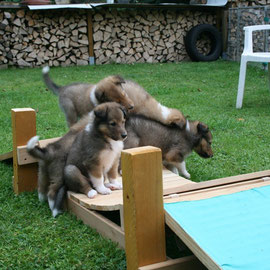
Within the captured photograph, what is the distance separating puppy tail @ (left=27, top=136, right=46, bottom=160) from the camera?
12.6 feet

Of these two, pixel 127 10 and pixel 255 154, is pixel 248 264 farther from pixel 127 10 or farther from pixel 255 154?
pixel 127 10

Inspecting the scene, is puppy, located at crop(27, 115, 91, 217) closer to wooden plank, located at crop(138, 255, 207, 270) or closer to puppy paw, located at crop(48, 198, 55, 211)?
puppy paw, located at crop(48, 198, 55, 211)

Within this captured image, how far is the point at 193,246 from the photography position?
7.86 ft

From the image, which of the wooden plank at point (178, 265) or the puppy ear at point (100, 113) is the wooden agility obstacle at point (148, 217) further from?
the puppy ear at point (100, 113)

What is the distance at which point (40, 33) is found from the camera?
14148 mm

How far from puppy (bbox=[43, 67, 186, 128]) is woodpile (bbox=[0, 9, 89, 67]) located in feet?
30.5

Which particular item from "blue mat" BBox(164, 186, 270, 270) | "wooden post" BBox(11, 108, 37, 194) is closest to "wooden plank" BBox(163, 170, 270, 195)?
"blue mat" BBox(164, 186, 270, 270)

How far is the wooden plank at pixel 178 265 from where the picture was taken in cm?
255

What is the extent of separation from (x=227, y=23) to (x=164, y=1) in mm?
2511

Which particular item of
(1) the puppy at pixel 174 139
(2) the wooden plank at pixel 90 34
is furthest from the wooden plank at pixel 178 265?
(2) the wooden plank at pixel 90 34

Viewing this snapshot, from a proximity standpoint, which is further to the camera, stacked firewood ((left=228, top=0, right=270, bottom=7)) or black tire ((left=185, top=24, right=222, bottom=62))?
stacked firewood ((left=228, top=0, right=270, bottom=7))

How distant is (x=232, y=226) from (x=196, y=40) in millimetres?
13463

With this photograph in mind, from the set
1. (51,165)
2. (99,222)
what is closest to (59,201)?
(51,165)

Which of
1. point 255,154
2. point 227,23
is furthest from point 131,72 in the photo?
point 255,154
